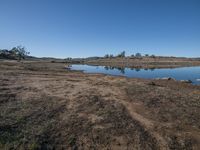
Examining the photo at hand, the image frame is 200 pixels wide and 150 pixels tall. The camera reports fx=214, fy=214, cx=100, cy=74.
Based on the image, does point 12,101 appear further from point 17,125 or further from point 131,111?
point 131,111

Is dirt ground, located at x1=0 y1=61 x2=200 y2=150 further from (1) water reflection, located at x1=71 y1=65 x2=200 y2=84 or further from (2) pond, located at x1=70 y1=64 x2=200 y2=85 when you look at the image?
(1) water reflection, located at x1=71 y1=65 x2=200 y2=84

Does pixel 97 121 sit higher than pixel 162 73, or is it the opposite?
pixel 97 121

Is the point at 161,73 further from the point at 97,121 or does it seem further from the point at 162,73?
the point at 97,121

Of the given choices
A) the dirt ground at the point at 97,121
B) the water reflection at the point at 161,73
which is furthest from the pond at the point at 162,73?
the dirt ground at the point at 97,121

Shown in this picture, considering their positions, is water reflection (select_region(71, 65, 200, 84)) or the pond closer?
the pond

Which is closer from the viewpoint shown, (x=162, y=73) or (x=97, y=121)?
(x=97, y=121)

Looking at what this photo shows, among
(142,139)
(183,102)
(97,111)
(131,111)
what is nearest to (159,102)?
(183,102)

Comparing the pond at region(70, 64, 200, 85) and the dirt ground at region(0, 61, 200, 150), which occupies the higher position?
the dirt ground at region(0, 61, 200, 150)

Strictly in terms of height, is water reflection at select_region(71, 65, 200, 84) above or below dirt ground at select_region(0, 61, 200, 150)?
below

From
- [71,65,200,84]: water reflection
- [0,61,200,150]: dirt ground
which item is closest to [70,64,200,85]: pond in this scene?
[71,65,200,84]: water reflection

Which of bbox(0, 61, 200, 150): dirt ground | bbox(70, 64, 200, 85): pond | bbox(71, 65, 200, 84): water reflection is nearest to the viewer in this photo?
bbox(0, 61, 200, 150): dirt ground

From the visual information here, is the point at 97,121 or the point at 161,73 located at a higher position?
the point at 97,121

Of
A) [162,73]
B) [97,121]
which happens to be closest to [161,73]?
[162,73]

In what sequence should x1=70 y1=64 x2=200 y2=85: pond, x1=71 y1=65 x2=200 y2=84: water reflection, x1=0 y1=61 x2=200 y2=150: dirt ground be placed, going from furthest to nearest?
x1=71 y1=65 x2=200 y2=84: water reflection → x1=70 y1=64 x2=200 y2=85: pond → x1=0 y1=61 x2=200 y2=150: dirt ground
